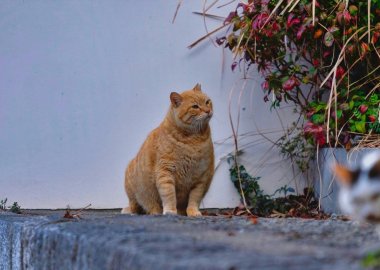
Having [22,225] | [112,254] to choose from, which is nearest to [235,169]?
[22,225]

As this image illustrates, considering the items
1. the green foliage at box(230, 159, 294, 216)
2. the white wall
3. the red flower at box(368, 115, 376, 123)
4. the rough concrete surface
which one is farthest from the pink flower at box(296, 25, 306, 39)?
the rough concrete surface

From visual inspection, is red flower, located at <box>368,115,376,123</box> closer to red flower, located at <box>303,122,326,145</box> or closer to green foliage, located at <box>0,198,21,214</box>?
red flower, located at <box>303,122,326,145</box>

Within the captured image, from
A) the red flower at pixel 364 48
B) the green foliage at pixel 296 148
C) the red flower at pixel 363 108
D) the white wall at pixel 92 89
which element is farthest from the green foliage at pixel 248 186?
the red flower at pixel 364 48

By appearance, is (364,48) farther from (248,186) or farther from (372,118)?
(248,186)

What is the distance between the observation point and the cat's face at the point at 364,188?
4.24ft

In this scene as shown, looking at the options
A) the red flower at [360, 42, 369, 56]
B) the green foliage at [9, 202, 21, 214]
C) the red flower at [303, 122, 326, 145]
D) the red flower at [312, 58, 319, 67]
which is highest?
the red flower at [312, 58, 319, 67]

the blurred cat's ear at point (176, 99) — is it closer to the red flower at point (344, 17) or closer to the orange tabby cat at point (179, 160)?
the orange tabby cat at point (179, 160)

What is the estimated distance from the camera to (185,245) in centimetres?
181

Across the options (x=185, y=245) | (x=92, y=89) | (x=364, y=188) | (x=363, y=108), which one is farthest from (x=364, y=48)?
(x=364, y=188)

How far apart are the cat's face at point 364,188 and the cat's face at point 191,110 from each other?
8.67 ft

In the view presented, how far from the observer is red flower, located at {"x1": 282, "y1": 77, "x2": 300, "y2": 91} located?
434cm

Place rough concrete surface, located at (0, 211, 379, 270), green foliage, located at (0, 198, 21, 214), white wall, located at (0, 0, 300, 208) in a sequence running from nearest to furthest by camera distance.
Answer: rough concrete surface, located at (0, 211, 379, 270)
green foliage, located at (0, 198, 21, 214)
white wall, located at (0, 0, 300, 208)

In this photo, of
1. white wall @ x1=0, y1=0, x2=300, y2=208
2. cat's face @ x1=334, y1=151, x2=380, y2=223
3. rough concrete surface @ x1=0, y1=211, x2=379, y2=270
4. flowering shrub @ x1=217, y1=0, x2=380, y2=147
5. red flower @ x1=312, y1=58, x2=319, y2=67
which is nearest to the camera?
cat's face @ x1=334, y1=151, x2=380, y2=223

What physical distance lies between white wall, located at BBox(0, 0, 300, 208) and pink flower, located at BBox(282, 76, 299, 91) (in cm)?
58
